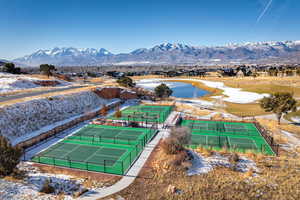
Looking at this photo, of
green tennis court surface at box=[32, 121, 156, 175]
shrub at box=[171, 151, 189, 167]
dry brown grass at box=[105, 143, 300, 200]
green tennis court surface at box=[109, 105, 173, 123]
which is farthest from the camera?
green tennis court surface at box=[109, 105, 173, 123]

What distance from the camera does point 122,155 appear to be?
18.2m

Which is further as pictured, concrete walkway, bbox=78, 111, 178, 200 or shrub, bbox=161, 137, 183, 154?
shrub, bbox=161, 137, 183, 154

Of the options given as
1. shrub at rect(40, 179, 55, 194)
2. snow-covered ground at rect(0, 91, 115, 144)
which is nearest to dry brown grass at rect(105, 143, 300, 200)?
shrub at rect(40, 179, 55, 194)

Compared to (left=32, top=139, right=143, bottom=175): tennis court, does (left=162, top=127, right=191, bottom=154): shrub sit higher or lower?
higher

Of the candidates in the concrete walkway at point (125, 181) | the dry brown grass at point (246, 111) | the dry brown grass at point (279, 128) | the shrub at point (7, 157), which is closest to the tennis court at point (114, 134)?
the concrete walkway at point (125, 181)

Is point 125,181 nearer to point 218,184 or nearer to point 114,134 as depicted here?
point 218,184

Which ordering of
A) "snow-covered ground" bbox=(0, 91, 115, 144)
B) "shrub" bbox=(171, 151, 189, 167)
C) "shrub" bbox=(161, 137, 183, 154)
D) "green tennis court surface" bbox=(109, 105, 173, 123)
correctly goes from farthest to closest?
"green tennis court surface" bbox=(109, 105, 173, 123) → "snow-covered ground" bbox=(0, 91, 115, 144) → "shrub" bbox=(161, 137, 183, 154) → "shrub" bbox=(171, 151, 189, 167)

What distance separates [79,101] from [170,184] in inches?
1044

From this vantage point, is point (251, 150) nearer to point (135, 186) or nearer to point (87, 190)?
point (135, 186)

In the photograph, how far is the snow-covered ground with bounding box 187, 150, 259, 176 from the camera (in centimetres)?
1493

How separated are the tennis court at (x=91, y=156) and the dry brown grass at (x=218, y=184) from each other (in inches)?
99.2

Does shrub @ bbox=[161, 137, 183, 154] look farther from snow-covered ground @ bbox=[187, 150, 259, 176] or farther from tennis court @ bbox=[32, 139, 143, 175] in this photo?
tennis court @ bbox=[32, 139, 143, 175]

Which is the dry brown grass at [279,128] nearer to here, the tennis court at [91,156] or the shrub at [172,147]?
the shrub at [172,147]

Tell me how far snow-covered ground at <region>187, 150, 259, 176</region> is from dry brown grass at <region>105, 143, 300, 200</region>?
0.53 metres
